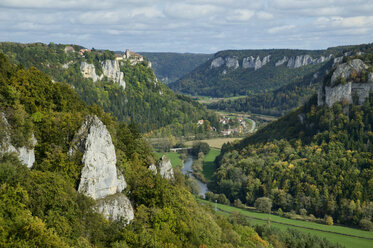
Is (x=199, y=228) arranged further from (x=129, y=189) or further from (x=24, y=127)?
(x=24, y=127)

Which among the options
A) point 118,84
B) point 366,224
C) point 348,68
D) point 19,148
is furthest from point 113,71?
point 19,148

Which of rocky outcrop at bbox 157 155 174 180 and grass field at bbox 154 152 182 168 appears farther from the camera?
grass field at bbox 154 152 182 168

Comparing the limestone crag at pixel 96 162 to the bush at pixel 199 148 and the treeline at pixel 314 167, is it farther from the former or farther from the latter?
the bush at pixel 199 148

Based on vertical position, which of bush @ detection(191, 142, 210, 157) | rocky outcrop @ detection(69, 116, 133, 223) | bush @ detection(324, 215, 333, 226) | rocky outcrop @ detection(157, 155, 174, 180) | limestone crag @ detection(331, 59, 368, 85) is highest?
limestone crag @ detection(331, 59, 368, 85)

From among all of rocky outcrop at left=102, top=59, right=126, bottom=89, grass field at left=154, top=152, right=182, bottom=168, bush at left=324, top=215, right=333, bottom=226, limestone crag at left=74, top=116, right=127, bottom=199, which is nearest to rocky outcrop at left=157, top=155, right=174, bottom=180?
limestone crag at left=74, top=116, right=127, bottom=199

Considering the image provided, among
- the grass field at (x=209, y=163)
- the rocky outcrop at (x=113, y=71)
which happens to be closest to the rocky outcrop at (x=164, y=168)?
the grass field at (x=209, y=163)

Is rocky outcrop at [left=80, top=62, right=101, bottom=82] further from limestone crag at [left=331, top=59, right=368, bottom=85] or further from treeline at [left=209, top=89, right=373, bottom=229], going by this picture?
limestone crag at [left=331, top=59, right=368, bottom=85]

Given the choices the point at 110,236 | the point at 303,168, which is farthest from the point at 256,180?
the point at 110,236
